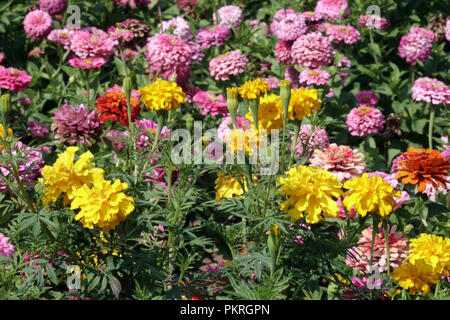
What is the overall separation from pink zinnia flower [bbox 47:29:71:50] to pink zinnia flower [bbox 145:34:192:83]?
26.2 inches

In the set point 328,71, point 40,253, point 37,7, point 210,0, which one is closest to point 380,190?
point 40,253

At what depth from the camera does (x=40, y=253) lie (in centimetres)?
175

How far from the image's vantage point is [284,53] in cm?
314

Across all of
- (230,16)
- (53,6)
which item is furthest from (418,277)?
(53,6)

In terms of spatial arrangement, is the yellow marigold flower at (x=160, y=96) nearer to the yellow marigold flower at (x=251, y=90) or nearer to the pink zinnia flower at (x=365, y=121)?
the yellow marigold flower at (x=251, y=90)

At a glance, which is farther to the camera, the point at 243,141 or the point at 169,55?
the point at 169,55

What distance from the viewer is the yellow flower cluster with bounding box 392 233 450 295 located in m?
1.83

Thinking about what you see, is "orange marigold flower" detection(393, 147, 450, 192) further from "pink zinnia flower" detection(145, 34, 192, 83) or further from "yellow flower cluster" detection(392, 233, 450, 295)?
"pink zinnia flower" detection(145, 34, 192, 83)

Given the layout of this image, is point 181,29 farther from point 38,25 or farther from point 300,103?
point 300,103

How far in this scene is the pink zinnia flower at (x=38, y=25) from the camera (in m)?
3.48

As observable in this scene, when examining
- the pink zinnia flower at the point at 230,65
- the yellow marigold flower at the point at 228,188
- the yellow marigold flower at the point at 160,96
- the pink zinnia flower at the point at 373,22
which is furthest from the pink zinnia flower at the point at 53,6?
the yellow marigold flower at the point at 228,188

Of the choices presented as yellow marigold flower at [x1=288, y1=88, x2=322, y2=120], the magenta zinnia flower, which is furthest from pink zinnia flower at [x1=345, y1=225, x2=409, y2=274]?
the magenta zinnia flower

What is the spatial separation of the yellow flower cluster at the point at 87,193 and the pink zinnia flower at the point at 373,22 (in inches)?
94.2

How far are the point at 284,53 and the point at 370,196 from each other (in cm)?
163
